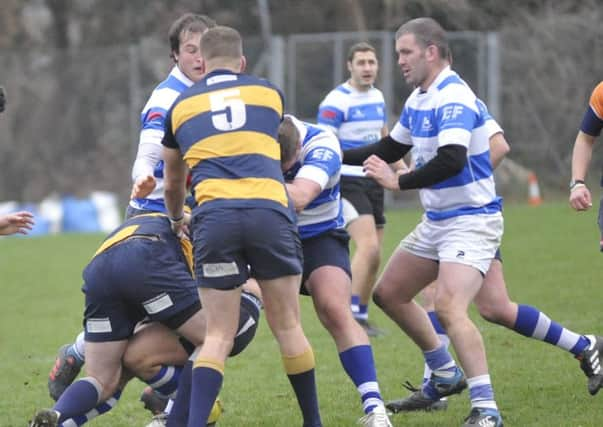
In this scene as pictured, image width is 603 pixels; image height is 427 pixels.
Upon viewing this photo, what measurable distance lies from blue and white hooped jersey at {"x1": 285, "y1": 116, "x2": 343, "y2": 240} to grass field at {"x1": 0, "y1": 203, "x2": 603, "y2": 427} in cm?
112

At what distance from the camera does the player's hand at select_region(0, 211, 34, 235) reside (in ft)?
19.6

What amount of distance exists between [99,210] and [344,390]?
48.0 feet

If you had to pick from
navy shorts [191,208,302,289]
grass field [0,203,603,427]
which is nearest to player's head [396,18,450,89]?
navy shorts [191,208,302,289]

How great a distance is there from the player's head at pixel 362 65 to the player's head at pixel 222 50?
5028 millimetres

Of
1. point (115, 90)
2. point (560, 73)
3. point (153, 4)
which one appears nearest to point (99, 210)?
point (115, 90)

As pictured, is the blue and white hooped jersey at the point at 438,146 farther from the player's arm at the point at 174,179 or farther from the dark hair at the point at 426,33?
the player's arm at the point at 174,179

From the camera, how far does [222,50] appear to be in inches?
214

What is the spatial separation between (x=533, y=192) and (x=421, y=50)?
1525cm

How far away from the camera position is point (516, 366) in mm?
7828

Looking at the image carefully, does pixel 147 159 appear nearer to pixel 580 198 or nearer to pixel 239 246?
pixel 239 246

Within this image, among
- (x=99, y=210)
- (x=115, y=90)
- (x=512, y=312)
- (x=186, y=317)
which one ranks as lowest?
(x=99, y=210)

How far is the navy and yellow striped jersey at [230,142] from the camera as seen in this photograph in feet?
17.3

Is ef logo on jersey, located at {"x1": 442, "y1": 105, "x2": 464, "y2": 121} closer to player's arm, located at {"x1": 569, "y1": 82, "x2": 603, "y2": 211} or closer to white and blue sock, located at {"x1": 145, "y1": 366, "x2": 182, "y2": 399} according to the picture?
player's arm, located at {"x1": 569, "y1": 82, "x2": 603, "y2": 211}

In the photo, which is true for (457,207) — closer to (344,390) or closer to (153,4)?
(344,390)
